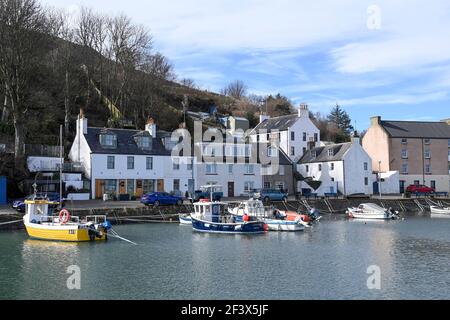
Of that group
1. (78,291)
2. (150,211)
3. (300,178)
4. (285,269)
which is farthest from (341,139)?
(78,291)

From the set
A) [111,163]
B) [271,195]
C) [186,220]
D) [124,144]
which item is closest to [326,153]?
[271,195]

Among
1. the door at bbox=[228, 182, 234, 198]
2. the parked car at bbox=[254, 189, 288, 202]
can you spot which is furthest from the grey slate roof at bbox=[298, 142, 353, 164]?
the door at bbox=[228, 182, 234, 198]

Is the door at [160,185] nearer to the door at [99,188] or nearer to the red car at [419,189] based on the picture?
the door at [99,188]

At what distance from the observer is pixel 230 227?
4044cm

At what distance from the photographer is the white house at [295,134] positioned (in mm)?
75938

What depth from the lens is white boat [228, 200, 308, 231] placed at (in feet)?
140

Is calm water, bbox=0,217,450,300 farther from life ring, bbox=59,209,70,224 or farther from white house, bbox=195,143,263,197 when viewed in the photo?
white house, bbox=195,143,263,197

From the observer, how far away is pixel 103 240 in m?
35.2

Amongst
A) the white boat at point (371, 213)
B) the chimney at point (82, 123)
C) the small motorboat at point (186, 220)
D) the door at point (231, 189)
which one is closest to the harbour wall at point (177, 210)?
the small motorboat at point (186, 220)

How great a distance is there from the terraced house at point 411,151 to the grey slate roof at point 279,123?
1363 cm

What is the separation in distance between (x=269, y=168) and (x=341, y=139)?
36.3m

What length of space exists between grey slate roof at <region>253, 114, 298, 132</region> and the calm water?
3816 cm
